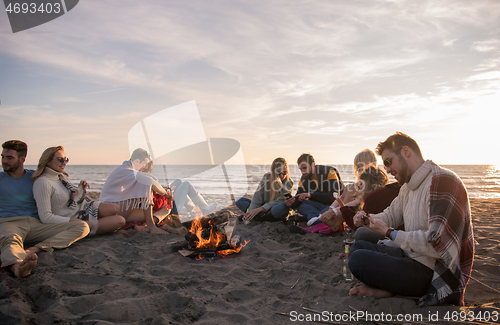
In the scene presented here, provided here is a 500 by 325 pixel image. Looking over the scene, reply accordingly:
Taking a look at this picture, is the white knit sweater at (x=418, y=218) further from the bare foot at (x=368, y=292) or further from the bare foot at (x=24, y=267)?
the bare foot at (x=24, y=267)

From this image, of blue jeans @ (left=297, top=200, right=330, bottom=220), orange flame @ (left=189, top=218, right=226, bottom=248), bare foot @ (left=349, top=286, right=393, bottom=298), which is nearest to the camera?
bare foot @ (left=349, top=286, right=393, bottom=298)

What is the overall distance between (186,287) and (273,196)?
12.2ft

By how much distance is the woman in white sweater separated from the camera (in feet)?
13.5

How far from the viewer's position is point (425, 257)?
2.52 m

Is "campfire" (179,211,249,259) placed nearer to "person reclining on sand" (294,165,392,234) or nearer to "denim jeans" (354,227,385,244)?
"person reclining on sand" (294,165,392,234)

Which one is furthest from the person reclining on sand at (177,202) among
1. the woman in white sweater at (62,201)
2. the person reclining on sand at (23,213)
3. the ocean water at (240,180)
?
the ocean water at (240,180)

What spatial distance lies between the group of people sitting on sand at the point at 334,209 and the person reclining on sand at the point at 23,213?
12mm

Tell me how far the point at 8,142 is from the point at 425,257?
5371 millimetres

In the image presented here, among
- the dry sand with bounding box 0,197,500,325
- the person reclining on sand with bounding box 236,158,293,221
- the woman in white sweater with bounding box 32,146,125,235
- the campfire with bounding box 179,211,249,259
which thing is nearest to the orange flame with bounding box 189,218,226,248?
the campfire with bounding box 179,211,249,259

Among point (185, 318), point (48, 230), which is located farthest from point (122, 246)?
point (185, 318)

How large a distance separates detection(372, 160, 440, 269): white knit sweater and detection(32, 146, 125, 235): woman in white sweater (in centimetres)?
450

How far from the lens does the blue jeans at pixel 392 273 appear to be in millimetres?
2562

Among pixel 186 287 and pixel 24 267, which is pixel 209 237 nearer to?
pixel 186 287

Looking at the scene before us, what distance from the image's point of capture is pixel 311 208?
20.3ft
